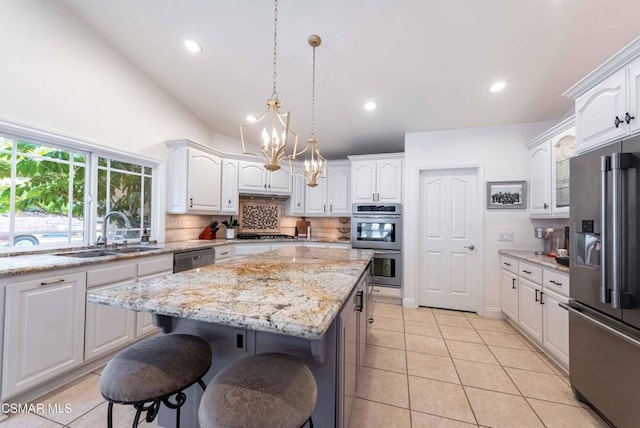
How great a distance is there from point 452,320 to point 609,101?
8.65 ft

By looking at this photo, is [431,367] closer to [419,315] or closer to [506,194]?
[419,315]

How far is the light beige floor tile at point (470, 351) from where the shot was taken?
94.6 inches

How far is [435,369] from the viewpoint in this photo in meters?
2.24

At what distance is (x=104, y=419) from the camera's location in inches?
64.9

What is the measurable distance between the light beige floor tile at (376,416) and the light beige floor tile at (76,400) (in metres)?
1.73

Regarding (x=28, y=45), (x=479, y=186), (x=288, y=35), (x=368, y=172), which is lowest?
(x=479, y=186)

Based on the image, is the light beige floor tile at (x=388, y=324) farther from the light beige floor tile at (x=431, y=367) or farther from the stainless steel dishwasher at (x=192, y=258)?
the stainless steel dishwasher at (x=192, y=258)

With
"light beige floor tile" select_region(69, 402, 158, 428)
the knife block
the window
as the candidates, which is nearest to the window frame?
the window

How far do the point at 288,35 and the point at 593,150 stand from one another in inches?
98.7

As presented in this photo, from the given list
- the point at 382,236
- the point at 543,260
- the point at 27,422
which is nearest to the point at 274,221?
the point at 382,236

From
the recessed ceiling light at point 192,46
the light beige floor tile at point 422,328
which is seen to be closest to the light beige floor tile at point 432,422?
the light beige floor tile at point 422,328

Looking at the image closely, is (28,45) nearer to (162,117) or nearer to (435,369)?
(162,117)

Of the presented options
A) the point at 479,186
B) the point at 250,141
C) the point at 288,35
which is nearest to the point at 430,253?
the point at 479,186

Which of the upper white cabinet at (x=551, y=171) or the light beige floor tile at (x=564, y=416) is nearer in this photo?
the light beige floor tile at (x=564, y=416)
